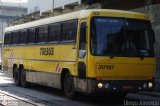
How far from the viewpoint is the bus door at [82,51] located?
50.2 feet

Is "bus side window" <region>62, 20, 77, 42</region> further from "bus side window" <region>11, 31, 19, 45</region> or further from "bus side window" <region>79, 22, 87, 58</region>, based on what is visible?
"bus side window" <region>11, 31, 19, 45</region>

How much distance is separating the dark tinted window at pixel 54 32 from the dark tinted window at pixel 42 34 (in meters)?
0.55

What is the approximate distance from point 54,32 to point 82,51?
3272 mm

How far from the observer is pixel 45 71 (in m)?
19.4

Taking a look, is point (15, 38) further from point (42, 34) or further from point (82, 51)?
point (82, 51)

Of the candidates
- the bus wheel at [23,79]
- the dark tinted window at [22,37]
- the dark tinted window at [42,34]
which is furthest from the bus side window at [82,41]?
the bus wheel at [23,79]

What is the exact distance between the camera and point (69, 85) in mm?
16859

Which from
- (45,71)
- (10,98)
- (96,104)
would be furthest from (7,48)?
(96,104)

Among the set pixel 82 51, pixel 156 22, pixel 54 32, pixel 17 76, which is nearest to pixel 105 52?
pixel 82 51

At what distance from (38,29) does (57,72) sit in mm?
3444

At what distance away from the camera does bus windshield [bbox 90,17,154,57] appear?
1503 centimetres

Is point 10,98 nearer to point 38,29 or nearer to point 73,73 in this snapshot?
point 73,73

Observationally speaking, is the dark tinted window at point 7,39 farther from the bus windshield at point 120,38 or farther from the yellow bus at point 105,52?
the bus windshield at point 120,38

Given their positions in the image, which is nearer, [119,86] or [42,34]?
[119,86]
